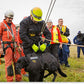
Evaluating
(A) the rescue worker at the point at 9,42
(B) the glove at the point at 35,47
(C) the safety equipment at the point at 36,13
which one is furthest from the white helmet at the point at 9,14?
(B) the glove at the point at 35,47

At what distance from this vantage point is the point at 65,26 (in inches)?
297

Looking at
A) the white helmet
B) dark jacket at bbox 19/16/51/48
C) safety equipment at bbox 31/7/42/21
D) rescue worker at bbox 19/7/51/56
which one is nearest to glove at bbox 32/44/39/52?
rescue worker at bbox 19/7/51/56

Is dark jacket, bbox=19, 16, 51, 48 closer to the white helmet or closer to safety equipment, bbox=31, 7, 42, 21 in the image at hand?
safety equipment, bbox=31, 7, 42, 21

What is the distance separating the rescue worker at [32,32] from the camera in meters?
3.89

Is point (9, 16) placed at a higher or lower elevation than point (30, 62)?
higher

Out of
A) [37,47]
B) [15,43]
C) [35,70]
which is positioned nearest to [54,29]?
[15,43]

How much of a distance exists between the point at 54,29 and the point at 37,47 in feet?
8.90

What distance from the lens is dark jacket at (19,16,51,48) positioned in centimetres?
395

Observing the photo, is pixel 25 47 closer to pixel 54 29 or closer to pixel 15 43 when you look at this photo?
pixel 15 43

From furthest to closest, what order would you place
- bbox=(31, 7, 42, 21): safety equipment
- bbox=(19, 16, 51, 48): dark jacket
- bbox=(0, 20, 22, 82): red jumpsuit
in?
bbox=(0, 20, 22, 82): red jumpsuit < bbox=(19, 16, 51, 48): dark jacket < bbox=(31, 7, 42, 21): safety equipment

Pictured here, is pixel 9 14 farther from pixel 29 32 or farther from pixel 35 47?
pixel 35 47

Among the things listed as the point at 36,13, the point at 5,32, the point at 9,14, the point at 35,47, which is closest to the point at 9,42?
the point at 5,32

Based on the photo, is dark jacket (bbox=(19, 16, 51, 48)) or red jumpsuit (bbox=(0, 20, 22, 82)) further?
red jumpsuit (bbox=(0, 20, 22, 82))

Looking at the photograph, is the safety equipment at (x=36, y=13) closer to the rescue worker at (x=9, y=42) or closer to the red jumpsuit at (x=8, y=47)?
the rescue worker at (x=9, y=42)
